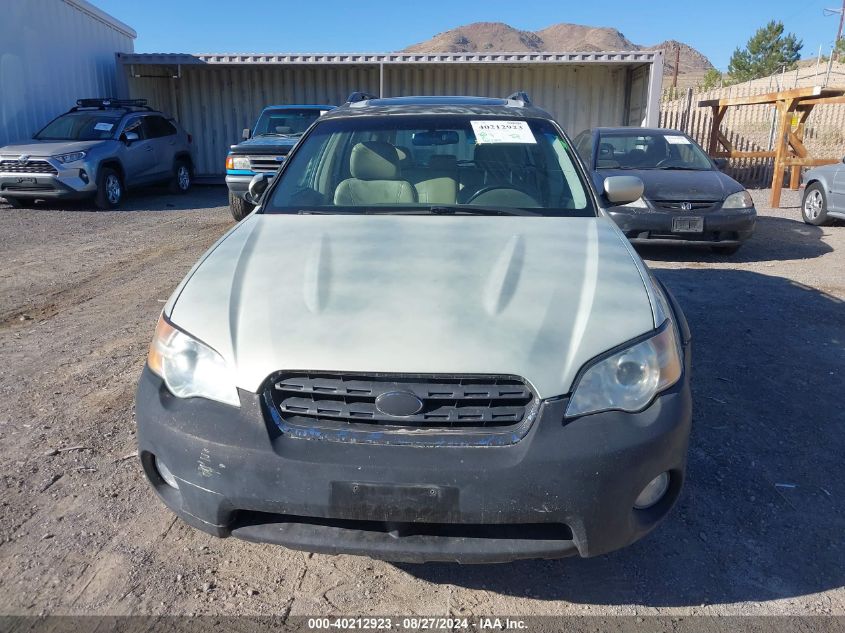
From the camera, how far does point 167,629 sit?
2.21 meters

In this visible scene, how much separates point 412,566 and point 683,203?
21.4 ft

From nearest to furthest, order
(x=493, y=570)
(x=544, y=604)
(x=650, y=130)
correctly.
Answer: (x=544, y=604) < (x=493, y=570) < (x=650, y=130)

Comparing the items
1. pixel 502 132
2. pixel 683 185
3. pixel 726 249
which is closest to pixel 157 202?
pixel 683 185

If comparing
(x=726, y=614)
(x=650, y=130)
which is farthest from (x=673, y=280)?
(x=726, y=614)

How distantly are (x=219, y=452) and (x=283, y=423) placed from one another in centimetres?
21

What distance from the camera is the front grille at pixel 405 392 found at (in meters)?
2.08

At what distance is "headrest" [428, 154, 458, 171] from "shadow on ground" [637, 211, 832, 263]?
5186 millimetres

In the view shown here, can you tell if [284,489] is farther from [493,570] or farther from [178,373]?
[493,570]

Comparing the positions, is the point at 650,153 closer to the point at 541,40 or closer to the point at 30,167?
the point at 30,167

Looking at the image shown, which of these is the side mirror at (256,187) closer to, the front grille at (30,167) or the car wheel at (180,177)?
the front grille at (30,167)

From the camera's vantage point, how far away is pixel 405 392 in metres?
2.09

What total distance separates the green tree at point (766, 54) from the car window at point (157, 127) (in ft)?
168

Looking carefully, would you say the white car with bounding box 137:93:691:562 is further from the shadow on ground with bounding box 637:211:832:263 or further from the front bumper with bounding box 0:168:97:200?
the front bumper with bounding box 0:168:97:200

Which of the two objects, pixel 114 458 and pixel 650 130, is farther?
pixel 650 130
